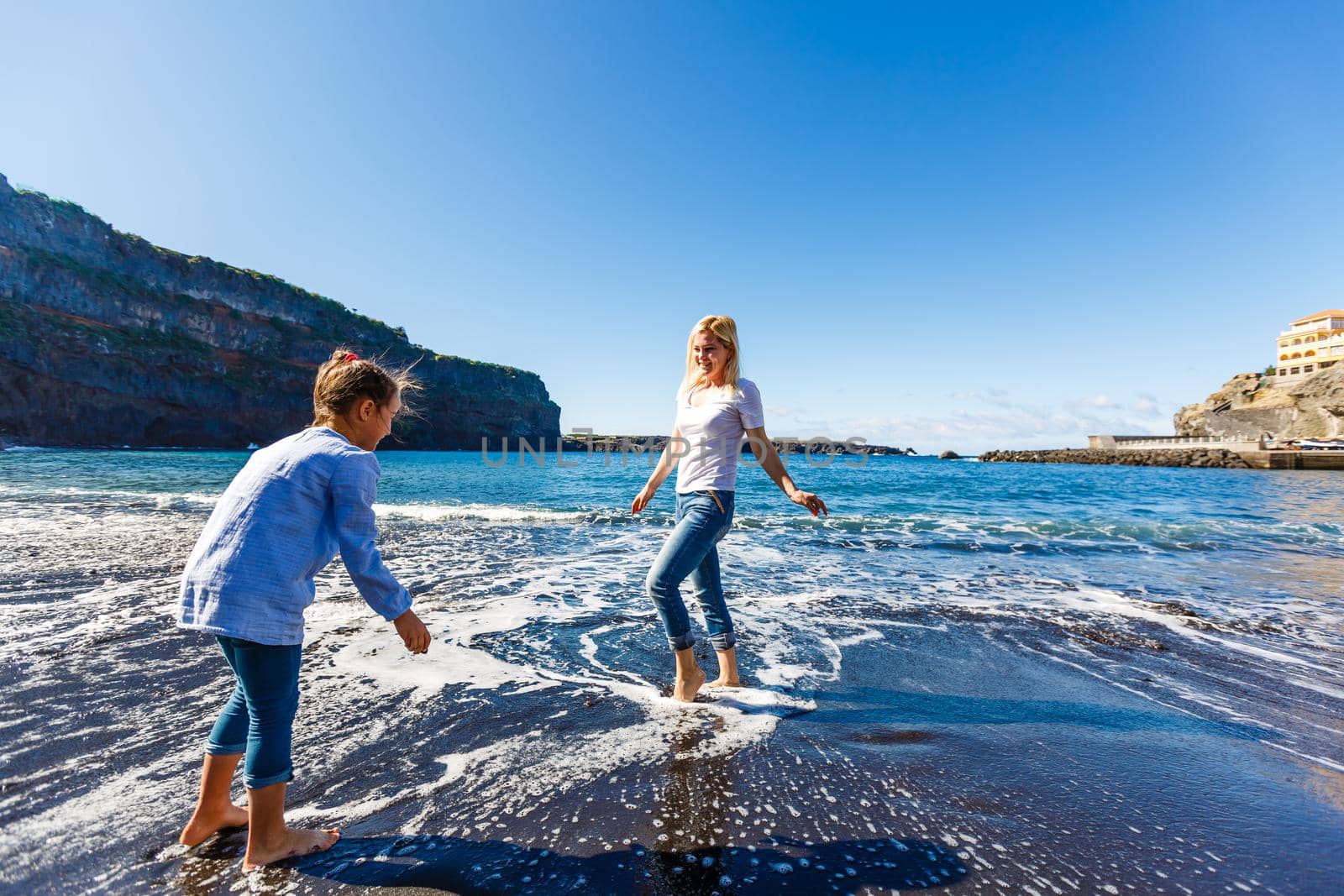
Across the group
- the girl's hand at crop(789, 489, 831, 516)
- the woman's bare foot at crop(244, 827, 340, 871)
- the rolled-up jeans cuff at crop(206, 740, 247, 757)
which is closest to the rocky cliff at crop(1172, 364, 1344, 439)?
the girl's hand at crop(789, 489, 831, 516)

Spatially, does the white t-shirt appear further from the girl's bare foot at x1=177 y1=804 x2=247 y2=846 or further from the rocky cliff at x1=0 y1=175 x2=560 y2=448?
the rocky cliff at x1=0 y1=175 x2=560 y2=448

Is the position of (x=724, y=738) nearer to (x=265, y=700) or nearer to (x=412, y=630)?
(x=412, y=630)

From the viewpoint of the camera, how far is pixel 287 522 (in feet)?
5.48

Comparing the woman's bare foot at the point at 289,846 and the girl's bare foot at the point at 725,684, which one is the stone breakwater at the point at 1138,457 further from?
the woman's bare foot at the point at 289,846

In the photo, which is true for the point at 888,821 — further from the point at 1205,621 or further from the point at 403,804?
the point at 1205,621

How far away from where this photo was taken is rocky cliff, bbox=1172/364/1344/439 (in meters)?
49.9

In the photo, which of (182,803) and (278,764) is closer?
(278,764)

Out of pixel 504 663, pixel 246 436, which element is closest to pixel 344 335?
pixel 246 436

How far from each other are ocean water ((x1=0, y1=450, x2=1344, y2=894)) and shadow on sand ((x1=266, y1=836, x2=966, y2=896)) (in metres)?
0.01

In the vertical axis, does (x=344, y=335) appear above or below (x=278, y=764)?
above

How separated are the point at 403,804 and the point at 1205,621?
6.75 meters

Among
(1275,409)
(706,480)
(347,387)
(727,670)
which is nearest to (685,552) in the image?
(706,480)

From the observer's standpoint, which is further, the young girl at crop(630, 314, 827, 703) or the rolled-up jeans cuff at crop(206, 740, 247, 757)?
the young girl at crop(630, 314, 827, 703)

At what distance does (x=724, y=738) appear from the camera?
8.79ft
